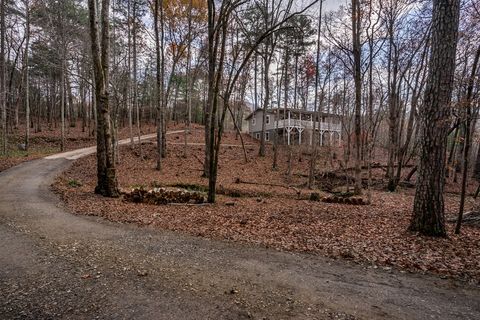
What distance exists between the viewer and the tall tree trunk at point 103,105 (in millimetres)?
9023

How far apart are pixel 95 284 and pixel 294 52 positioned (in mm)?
24436

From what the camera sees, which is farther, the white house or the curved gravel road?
the white house

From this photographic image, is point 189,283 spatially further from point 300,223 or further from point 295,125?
point 295,125

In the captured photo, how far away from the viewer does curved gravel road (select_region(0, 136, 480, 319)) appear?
3.17 metres

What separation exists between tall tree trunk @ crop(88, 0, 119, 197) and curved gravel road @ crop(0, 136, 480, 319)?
12.2 ft

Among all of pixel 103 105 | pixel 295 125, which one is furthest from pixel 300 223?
pixel 295 125

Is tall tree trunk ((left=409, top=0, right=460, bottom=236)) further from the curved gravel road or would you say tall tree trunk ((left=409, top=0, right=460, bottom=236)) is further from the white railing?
the white railing

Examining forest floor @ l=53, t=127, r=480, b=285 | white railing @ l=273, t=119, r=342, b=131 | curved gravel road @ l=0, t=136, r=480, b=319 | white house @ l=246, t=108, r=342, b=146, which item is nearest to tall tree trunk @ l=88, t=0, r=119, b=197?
forest floor @ l=53, t=127, r=480, b=285

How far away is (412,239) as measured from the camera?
574cm

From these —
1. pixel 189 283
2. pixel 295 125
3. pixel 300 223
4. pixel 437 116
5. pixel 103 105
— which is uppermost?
pixel 295 125

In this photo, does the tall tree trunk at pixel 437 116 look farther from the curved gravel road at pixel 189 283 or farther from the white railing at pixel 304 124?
the white railing at pixel 304 124

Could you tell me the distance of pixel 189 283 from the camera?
3.79m

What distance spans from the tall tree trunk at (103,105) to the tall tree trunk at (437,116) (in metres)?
9.19

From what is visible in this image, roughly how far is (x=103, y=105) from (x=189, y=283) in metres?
7.64
